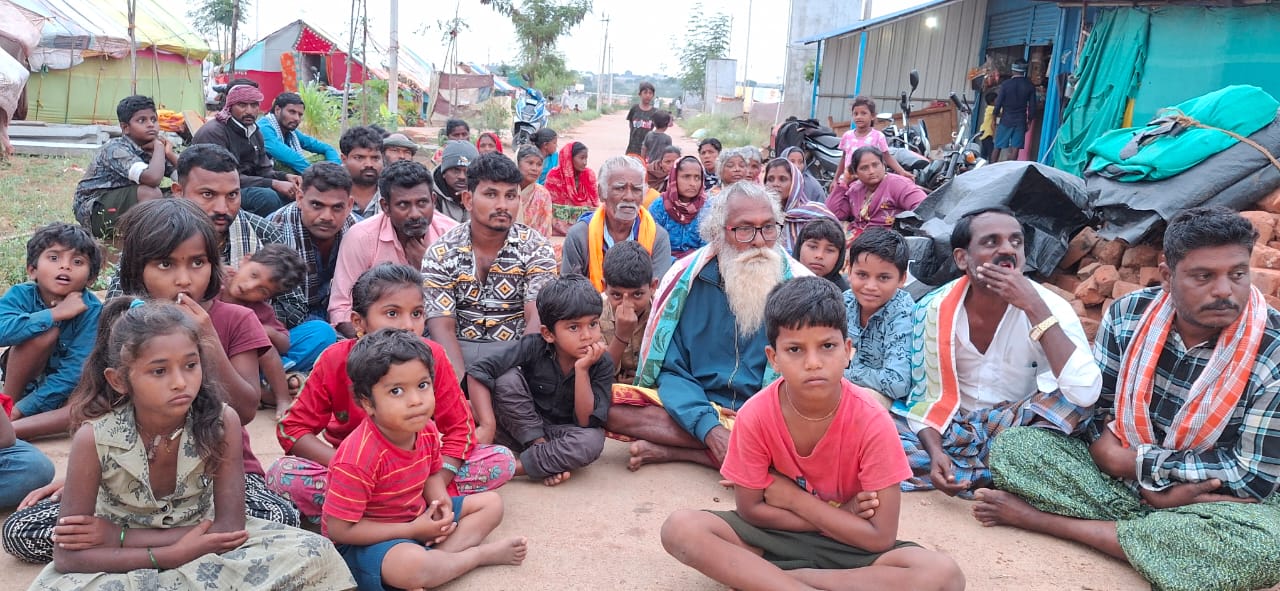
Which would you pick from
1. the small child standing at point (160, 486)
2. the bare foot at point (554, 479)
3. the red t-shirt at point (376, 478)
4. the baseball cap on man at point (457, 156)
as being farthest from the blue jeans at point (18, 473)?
the baseball cap on man at point (457, 156)

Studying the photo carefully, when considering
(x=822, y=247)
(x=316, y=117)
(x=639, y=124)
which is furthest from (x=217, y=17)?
(x=822, y=247)

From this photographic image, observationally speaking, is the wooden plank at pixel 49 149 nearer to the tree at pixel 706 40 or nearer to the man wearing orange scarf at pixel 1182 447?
the man wearing orange scarf at pixel 1182 447

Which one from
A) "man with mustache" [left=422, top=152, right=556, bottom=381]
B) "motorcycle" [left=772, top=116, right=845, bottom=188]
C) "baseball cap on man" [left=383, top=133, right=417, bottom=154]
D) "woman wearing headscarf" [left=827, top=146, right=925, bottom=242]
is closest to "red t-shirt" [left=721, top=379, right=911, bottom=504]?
"man with mustache" [left=422, top=152, right=556, bottom=381]

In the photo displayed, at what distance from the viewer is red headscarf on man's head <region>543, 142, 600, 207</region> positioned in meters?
8.40

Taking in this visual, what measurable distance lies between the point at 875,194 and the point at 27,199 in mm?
8205

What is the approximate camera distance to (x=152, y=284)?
3227 millimetres

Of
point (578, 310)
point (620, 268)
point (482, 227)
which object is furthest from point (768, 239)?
point (482, 227)

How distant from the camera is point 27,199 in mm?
8797

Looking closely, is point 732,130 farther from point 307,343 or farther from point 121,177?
point 307,343

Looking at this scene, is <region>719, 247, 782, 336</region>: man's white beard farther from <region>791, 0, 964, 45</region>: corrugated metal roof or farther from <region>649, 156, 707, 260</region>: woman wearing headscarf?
<region>791, 0, 964, 45</region>: corrugated metal roof

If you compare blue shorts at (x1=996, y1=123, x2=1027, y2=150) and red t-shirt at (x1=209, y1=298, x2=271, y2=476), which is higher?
blue shorts at (x1=996, y1=123, x2=1027, y2=150)

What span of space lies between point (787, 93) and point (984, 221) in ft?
68.4

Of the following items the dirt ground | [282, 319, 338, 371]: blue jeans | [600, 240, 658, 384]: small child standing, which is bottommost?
the dirt ground

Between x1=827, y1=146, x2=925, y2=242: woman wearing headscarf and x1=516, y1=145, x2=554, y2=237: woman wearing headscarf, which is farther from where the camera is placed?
x1=516, y1=145, x2=554, y2=237: woman wearing headscarf
